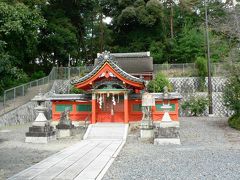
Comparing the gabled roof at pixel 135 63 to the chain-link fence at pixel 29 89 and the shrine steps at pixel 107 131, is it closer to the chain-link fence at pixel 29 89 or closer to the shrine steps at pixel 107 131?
the chain-link fence at pixel 29 89

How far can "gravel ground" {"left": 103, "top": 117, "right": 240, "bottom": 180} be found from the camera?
7.08 meters

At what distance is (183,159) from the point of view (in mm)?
8906

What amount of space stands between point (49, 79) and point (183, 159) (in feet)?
67.4

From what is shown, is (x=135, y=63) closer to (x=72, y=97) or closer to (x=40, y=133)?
(x=72, y=97)

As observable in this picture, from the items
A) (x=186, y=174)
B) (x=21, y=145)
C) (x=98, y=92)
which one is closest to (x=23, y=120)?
(x=98, y=92)

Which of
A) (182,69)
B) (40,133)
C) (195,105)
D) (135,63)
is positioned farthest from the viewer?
(182,69)

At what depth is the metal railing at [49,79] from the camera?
21008mm

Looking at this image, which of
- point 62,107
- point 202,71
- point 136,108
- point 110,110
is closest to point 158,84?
Answer: point 202,71

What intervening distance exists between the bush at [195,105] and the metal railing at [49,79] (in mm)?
2543

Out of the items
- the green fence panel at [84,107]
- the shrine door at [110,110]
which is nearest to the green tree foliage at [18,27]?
the green fence panel at [84,107]

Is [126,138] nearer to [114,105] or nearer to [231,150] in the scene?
[114,105]

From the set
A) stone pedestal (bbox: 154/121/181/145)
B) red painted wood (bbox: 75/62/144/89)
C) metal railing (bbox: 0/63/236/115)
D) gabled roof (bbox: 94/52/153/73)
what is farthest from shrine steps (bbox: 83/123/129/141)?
gabled roof (bbox: 94/52/153/73)

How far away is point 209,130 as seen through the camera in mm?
15812

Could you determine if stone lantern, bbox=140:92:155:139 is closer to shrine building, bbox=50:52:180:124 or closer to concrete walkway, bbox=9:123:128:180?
concrete walkway, bbox=9:123:128:180
